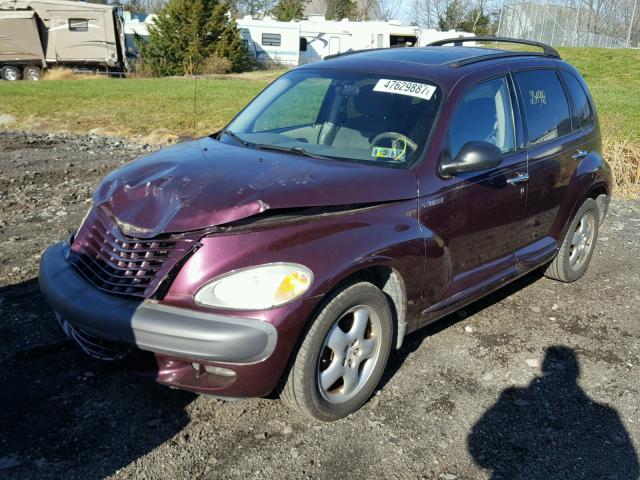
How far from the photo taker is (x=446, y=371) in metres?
4.12

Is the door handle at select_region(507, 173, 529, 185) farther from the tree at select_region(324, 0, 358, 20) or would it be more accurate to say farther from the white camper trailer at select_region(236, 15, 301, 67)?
the tree at select_region(324, 0, 358, 20)

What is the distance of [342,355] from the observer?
3.41 m

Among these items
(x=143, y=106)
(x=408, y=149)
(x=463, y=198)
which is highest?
(x=408, y=149)

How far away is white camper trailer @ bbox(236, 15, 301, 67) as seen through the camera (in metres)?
40.2

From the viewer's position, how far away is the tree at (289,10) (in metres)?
55.0

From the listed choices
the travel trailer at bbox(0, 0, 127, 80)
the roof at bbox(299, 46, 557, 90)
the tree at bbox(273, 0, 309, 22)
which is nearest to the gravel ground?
the roof at bbox(299, 46, 557, 90)

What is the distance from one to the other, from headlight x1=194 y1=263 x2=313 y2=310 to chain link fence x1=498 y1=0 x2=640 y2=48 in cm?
4195

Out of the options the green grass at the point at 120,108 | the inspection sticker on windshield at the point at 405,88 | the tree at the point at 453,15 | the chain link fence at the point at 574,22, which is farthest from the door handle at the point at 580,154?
the tree at the point at 453,15

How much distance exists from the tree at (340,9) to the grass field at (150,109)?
42.4 meters

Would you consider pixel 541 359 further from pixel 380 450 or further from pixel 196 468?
pixel 196 468

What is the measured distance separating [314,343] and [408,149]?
4.63 ft

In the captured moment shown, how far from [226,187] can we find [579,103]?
359 centimetres

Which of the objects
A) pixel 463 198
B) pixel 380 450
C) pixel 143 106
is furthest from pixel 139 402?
pixel 143 106

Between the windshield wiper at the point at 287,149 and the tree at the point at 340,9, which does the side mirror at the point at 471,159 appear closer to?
the windshield wiper at the point at 287,149
